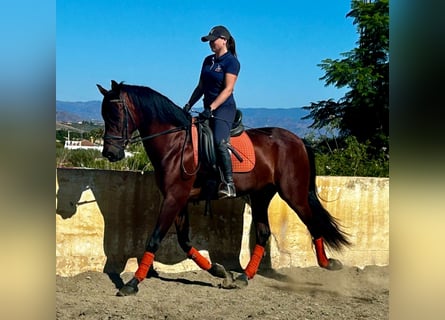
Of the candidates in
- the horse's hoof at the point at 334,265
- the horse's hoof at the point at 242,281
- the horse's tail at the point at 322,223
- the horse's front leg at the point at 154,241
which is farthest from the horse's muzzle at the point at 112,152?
the horse's hoof at the point at 334,265

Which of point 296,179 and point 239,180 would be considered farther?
point 296,179

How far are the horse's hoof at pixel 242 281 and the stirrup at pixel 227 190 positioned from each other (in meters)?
0.90

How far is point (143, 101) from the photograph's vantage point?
5.06 metres

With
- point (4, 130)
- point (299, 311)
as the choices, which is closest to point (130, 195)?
point (299, 311)

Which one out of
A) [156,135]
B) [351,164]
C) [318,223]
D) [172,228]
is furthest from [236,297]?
[351,164]

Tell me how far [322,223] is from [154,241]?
6.02ft

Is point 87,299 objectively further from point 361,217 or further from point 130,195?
point 361,217

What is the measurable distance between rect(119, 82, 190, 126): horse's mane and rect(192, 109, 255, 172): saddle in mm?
166

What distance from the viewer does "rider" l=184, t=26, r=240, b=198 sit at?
5078 mm

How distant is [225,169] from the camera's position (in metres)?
5.11

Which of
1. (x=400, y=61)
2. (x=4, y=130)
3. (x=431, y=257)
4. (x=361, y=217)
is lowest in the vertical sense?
(x=361, y=217)

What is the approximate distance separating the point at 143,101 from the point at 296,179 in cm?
175

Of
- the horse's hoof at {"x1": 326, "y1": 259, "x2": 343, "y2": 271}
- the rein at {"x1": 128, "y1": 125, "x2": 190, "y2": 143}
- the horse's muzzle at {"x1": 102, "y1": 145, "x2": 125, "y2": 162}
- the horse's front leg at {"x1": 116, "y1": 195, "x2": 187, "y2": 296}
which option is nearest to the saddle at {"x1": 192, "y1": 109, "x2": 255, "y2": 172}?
the rein at {"x1": 128, "y1": 125, "x2": 190, "y2": 143}

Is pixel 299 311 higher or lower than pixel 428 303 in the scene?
lower
